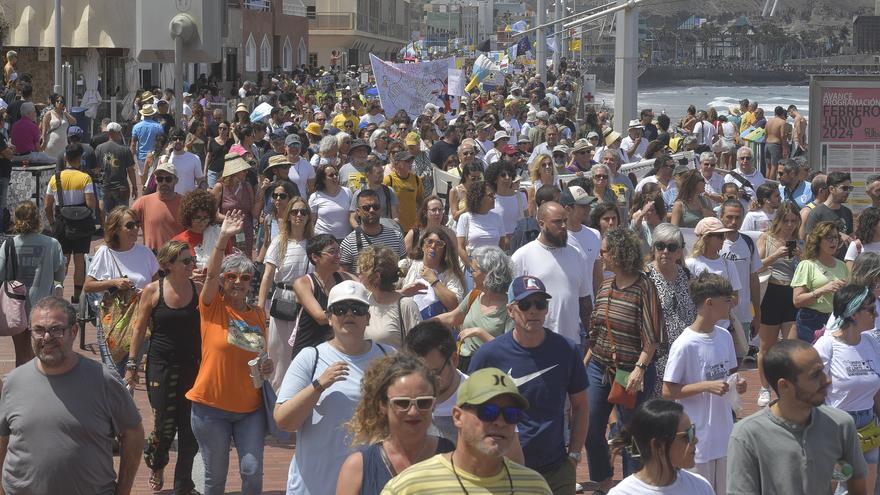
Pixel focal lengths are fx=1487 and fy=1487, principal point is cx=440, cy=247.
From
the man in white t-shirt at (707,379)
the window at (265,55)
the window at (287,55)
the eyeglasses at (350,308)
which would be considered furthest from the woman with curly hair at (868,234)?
the window at (287,55)

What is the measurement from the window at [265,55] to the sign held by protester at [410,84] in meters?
36.7

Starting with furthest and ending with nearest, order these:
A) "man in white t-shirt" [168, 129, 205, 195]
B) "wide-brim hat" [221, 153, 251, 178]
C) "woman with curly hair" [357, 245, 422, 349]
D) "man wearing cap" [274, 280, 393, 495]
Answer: "man in white t-shirt" [168, 129, 205, 195], "wide-brim hat" [221, 153, 251, 178], "woman with curly hair" [357, 245, 422, 349], "man wearing cap" [274, 280, 393, 495]

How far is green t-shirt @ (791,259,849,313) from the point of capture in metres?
9.55

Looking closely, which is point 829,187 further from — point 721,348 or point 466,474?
point 466,474

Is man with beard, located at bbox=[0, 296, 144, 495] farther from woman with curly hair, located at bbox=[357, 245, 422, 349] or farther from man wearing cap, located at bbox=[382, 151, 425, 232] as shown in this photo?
man wearing cap, located at bbox=[382, 151, 425, 232]

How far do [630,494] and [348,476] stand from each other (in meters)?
0.92

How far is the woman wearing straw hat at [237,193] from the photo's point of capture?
12406 millimetres

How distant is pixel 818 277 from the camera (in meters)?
9.59

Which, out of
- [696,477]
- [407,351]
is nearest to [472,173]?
[407,351]

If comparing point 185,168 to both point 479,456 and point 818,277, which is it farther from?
point 479,456

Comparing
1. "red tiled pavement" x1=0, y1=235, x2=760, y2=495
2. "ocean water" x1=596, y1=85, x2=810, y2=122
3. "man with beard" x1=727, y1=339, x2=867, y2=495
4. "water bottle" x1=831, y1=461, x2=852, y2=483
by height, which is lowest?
"red tiled pavement" x1=0, y1=235, x2=760, y2=495

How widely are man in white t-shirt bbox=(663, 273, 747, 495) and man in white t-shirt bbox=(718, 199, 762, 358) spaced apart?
10.3ft

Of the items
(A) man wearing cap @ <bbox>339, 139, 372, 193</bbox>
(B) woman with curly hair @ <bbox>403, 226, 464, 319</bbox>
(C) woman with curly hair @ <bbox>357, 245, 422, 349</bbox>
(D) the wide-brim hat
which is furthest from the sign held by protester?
(C) woman with curly hair @ <bbox>357, 245, 422, 349</bbox>

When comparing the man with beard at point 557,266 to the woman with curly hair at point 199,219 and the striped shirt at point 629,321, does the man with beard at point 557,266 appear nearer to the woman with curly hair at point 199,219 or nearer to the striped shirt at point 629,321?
the striped shirt at point 629,321
